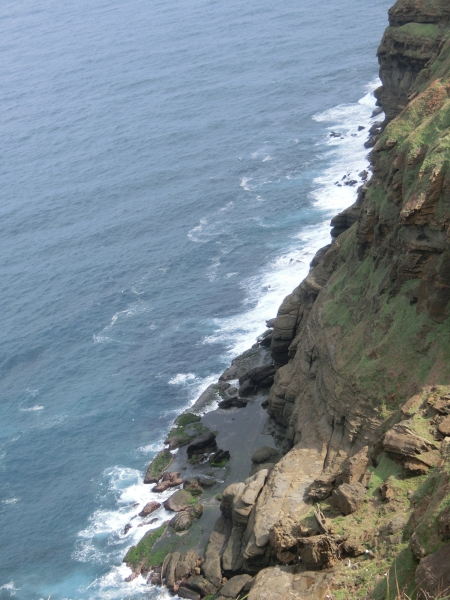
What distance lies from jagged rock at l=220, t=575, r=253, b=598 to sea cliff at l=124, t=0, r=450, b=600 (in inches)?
4.7

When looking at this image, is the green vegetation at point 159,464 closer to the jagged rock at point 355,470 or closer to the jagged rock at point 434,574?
the jagged rock at point 355,470

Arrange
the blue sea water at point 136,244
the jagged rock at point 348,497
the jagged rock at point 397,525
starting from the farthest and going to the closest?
1. the blue sea water at point 136,244
2. the jagged rock at point 348,497
3. the jagged rock at point 397,525

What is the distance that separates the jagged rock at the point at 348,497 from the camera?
151 feet

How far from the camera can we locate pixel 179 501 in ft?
235

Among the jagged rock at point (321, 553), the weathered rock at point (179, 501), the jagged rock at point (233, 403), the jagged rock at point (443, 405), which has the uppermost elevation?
the jagged rock at point (443, 405)

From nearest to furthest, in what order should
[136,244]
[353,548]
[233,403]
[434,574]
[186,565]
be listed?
[434,574] → [353,548] → [186,565] → [233,403] → [136,244]

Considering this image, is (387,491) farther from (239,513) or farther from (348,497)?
(239,513)

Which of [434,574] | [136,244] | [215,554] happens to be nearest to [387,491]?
[434,574]

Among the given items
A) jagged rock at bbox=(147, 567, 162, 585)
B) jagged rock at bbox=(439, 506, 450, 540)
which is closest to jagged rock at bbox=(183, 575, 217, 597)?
jagged rock at bbox=(147, 567, 162, 585)

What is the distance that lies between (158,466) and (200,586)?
66.6 feet

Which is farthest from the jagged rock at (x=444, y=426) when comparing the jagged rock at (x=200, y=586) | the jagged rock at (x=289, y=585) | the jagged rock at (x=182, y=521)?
the jagged rock at (x=182, y=521)

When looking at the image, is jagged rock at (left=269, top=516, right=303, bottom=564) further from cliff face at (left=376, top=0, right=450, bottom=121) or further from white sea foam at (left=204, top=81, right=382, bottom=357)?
cliff face at (left=376, top=0, right=450, bottom=121)

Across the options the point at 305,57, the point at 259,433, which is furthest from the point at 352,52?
the point at 259,433

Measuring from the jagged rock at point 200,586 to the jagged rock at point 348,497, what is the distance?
16.5 m
